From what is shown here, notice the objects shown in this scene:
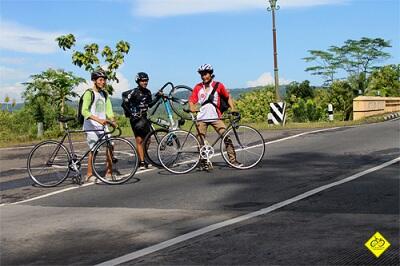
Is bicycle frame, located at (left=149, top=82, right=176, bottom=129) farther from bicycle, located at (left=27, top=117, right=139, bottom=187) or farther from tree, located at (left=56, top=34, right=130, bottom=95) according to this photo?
tree, located at (left=56, top=34, right=130, bottom=95)

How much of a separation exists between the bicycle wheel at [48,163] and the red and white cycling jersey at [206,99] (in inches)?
97.8

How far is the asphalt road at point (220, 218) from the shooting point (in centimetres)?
468

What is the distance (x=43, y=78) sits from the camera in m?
28.7

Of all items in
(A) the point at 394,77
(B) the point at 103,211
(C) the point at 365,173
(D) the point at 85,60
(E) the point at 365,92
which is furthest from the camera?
(A) the point at 394,77

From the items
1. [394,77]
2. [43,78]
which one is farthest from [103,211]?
[394,77]

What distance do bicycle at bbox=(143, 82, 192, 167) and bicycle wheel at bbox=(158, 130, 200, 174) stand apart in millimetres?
191

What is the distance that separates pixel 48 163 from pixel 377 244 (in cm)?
594

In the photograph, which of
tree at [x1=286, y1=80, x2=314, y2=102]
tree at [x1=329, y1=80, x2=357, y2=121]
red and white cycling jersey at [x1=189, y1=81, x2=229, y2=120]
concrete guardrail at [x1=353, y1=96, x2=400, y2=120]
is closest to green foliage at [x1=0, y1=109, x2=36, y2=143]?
concrete guardrail at [x1=353, y1=96, x2=400, y2=120]

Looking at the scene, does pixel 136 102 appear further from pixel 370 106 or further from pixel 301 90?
pixel 301 90

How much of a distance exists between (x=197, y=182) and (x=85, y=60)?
64.8 feet

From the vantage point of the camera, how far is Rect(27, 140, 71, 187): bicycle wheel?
899 centimetres

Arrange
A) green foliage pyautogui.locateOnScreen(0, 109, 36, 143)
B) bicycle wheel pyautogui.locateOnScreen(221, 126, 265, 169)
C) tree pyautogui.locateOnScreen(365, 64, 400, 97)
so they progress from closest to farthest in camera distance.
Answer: bicycle wheel pyautogui.locateOnScreen(221, 126, 265, 169), green foliage pyautogui.locateOnScreen(0, 109, 36, 143), tree pyautogui.locateOnScreen(365, 64, 400, 97)

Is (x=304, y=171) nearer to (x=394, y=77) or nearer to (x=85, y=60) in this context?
(x=85, y=60)

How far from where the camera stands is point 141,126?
10.2m
